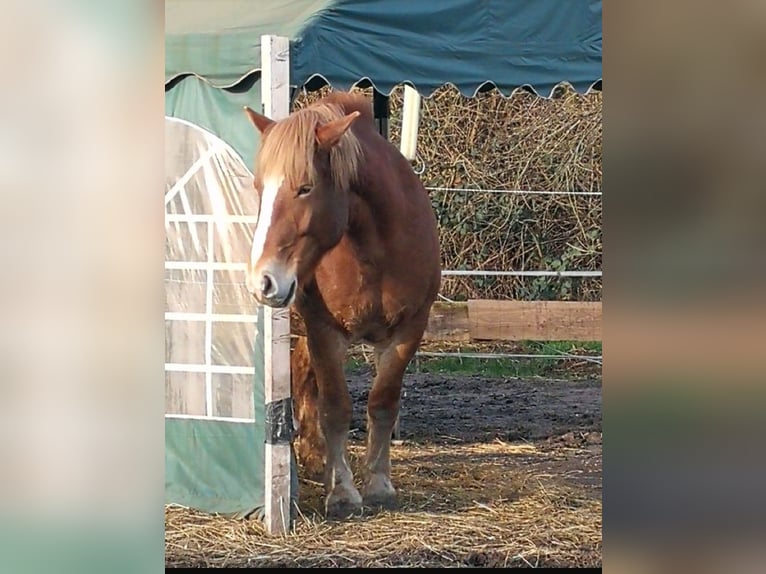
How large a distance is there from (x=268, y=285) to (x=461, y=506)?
1483 mm

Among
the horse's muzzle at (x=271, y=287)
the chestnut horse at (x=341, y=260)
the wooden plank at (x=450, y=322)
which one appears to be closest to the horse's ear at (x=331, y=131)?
the chestnut horse at (x=341, y=260)

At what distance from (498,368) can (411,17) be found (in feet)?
11.6

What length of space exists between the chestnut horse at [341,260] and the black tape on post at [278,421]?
34 cm

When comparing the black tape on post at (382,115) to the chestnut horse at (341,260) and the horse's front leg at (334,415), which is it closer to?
the chestnut horse at (341,260)

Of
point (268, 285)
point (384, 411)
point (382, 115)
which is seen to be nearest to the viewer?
point (268, 285)

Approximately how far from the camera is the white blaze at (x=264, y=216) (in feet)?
9.26

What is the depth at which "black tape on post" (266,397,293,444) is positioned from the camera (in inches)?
122

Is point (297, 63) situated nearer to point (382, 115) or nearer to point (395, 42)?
point (395, 42)

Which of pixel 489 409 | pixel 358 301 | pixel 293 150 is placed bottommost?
pixel 489 409

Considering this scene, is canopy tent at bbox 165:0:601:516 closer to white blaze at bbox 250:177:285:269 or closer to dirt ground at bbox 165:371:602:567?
dirt ground at bbox 165:371:602:567

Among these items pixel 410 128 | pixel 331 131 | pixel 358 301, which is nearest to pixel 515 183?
pixel 410 128

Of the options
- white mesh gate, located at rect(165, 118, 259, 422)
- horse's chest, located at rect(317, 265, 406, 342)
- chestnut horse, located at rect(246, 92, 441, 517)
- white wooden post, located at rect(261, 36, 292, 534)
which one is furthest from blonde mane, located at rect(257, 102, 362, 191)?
horse's chest, located at rect(317, 265, 406, 342)

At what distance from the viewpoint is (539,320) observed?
543 cm
